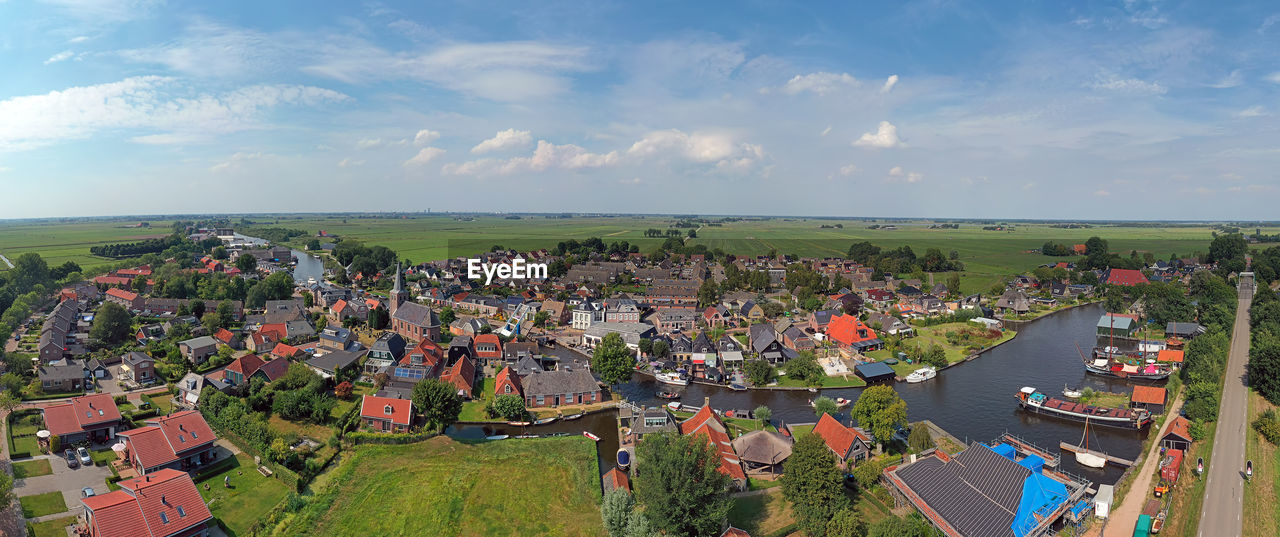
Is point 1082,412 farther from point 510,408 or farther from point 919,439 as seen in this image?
point 510,408

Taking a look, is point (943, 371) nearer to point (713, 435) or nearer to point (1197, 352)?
point (1197, 352)

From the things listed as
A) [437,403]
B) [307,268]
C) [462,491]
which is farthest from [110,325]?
[307,268]

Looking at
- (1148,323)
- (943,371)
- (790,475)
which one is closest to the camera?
(790,475)

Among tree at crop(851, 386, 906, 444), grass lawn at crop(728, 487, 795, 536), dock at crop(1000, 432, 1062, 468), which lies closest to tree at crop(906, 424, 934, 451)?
tree at crop(851, 386, 906, 444)

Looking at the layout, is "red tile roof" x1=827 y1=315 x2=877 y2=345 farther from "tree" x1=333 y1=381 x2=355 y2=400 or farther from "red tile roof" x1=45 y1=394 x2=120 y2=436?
"red tile roof" x1=45 y1=394 x2=120 y2=436

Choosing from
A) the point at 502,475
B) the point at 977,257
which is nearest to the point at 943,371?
the point at 502,475
